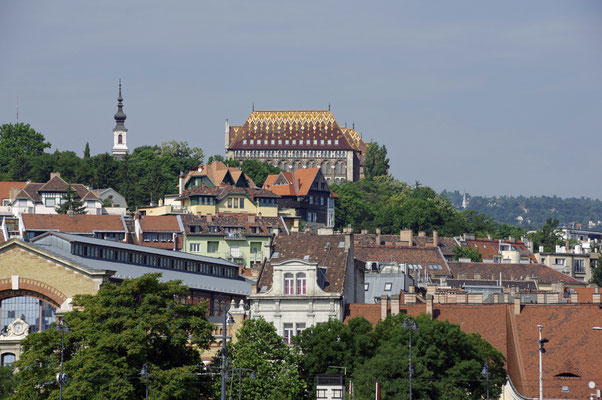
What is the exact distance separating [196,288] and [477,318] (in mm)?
30289

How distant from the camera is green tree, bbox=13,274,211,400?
8412cm

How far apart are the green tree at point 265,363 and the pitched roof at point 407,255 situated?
7477 centimetres

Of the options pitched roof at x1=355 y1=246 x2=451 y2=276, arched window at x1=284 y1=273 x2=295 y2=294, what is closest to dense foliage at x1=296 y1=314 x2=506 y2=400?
arched window at x1=284 y1=273 x2=295 y2=294

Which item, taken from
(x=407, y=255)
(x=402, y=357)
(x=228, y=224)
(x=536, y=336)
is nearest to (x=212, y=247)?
(x=228, y=224)

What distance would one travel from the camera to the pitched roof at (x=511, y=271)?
6762 inches

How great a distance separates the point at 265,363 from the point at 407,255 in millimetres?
88151

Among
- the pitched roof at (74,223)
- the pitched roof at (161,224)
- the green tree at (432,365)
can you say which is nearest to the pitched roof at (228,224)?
the pitched roof at (161,224)

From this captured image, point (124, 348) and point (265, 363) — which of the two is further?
point (265, 363)

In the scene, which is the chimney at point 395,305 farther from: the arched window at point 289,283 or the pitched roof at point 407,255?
the pitched roof at point 407,255

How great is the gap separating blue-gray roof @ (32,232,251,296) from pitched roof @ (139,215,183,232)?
46.3 m

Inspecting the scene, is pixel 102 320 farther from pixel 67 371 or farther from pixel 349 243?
pixel 349 243

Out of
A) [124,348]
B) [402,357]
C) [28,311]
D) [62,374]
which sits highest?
[28,311]

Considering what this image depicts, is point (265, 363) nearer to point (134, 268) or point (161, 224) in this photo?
point (134, 268)

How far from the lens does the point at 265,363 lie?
298 ft
